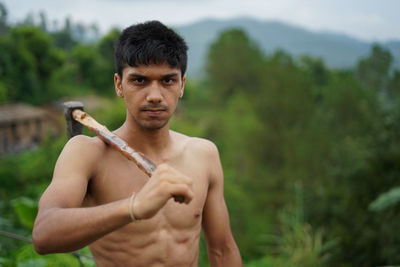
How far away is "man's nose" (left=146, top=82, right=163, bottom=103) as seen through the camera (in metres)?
1.63

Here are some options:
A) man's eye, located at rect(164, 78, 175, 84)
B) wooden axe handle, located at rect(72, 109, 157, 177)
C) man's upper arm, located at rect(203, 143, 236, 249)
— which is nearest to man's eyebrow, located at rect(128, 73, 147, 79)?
man's eye, located at rect(164, 78, 175, 84)

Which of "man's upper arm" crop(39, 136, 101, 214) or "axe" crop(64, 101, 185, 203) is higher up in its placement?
"axe" crop(64, 101, 185, 203)

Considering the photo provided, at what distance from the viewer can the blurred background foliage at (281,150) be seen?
33.6ft

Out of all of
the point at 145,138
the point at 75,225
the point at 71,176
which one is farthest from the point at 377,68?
the point at 75,225

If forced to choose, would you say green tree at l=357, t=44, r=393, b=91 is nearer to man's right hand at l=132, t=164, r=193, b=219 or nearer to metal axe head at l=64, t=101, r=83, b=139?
metal axe head at l=64, t=101, r=83, b=139

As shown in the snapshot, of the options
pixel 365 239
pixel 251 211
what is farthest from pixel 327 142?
pixel 365 239

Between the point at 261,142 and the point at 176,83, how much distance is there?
69.4ft

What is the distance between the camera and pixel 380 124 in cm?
1184

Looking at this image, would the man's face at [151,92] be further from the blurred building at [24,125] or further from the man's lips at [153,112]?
the blurred building at [24,125]

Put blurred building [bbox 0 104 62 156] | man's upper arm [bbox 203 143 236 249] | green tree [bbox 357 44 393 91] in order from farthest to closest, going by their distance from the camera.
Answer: green tree [bbox 357 44 393 91]
blurred building [bbox 0 104 62 156]
man's upper arm [bbox 203 143 236 249]

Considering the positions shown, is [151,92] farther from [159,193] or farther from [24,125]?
[24,125]

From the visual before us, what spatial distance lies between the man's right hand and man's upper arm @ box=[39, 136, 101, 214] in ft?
1.19

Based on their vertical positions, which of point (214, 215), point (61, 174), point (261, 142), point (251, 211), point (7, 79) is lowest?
point (251, 211)

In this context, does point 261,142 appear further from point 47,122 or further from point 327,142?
point 47,122
